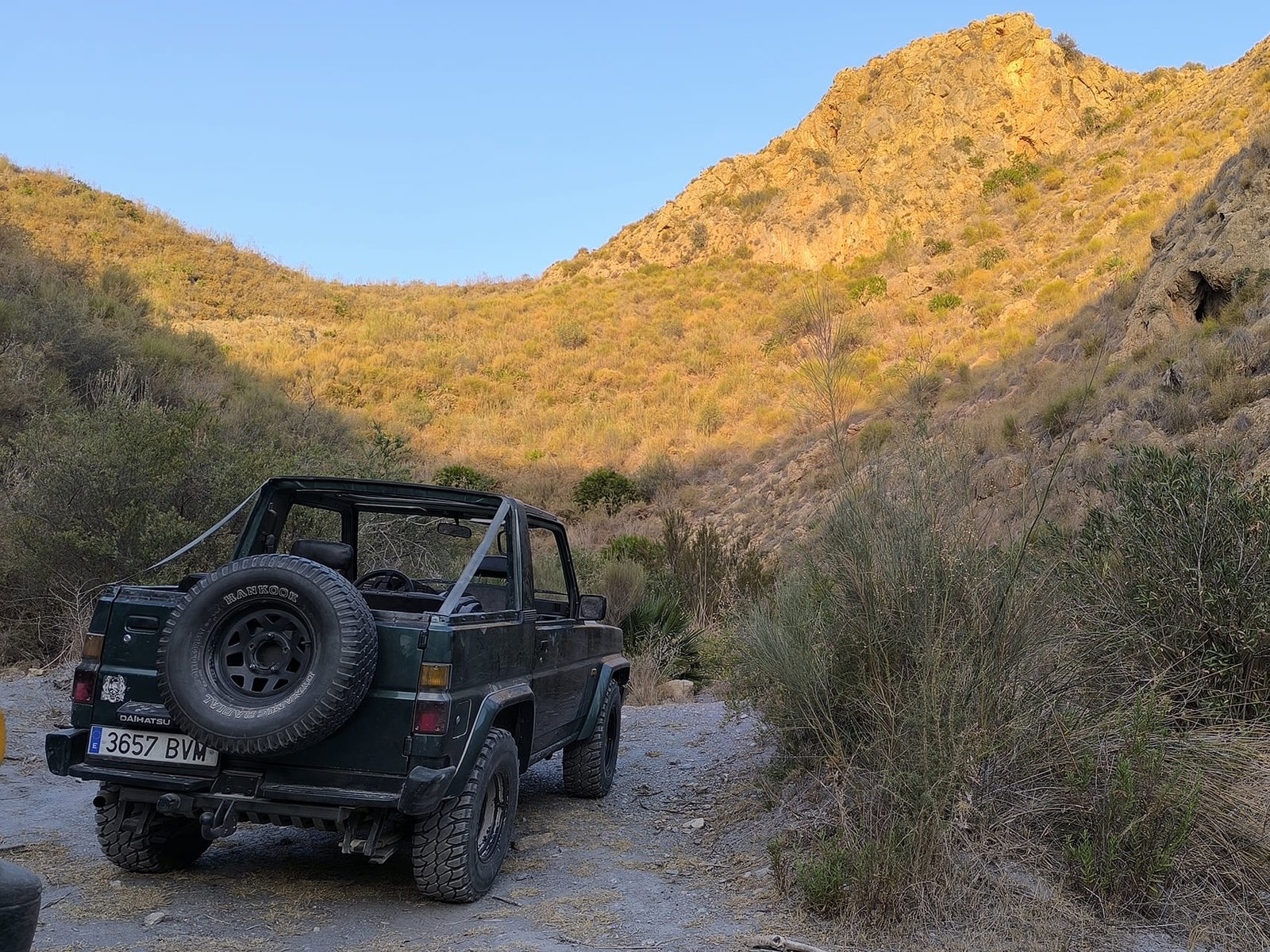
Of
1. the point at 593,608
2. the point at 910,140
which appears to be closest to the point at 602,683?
the point at 593,608

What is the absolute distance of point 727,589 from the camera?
13.5 meters

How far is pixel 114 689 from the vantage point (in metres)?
3.99

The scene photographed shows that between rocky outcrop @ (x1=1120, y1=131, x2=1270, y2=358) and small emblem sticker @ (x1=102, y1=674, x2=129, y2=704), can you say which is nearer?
small emblem sticker @ (x1=102, y1=674, x2=129, y2=704)

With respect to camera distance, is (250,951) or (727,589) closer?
(250,951)

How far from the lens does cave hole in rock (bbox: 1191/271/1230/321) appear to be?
49.1 feet

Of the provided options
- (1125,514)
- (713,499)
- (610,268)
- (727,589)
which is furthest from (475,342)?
(1125,514)

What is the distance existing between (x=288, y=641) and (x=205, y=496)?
722 centimetres

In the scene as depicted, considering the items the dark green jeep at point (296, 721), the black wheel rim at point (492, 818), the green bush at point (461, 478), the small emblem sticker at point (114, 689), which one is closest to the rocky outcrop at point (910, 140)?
the green bush at point (461, 478)

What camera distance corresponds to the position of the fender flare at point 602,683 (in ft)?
20.0

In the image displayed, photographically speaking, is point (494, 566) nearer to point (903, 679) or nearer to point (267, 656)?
point (267, 656)

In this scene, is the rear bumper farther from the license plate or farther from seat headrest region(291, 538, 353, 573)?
seat headrest region(291, 538, 353, 573)

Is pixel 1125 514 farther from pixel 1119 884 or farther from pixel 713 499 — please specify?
pixel 713 499

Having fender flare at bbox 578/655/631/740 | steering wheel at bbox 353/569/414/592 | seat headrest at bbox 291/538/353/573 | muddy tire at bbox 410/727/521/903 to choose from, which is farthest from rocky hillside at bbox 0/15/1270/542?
muddy tire at bbox 410/727/521/903

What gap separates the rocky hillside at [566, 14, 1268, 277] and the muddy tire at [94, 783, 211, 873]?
34460 millimetres
